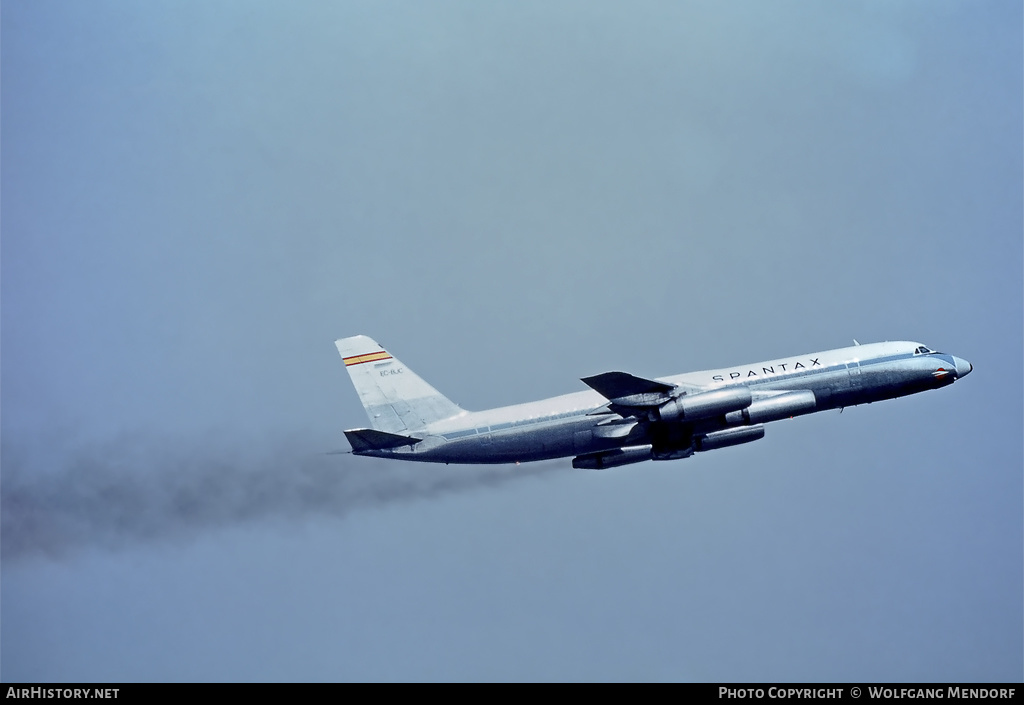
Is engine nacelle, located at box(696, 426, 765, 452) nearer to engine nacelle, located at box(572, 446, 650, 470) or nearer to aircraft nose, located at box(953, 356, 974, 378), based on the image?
engine nacelle, located at box(572, 446, 650, 470)

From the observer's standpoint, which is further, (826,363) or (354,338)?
(354,338)

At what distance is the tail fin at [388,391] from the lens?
68.2 m

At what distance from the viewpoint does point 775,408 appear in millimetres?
64750

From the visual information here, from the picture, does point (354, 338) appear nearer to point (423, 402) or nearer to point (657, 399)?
point (423, 402)

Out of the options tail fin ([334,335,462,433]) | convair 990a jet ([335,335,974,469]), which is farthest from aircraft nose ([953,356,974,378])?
tail fin ([334,335,462,433])

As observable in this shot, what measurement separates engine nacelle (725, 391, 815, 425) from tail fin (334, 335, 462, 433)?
14371mm

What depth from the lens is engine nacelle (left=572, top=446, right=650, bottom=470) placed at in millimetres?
67875

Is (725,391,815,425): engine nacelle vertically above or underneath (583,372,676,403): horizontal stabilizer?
underneath

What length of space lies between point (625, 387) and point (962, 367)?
19146 mm

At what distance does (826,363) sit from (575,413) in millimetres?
12941
